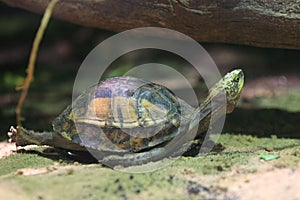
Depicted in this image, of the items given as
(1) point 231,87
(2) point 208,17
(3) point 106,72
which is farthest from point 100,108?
(3) point 106,72

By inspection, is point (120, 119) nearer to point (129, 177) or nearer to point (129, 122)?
point (129, 122)

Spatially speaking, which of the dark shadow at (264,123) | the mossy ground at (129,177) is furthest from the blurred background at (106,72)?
the mossy ground at (129,177)

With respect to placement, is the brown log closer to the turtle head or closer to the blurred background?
the turtle head

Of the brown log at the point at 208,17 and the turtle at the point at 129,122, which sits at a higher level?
the brown log at the point at 208,17

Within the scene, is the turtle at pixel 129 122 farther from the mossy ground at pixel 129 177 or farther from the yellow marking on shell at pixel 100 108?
the mossy ground at pixel 129 177

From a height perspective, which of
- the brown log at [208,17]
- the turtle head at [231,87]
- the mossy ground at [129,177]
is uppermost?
the brown log at [208,17]

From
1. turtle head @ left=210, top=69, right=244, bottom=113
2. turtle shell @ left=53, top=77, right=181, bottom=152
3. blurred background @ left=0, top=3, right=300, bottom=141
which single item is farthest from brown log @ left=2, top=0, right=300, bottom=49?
blurred background @ left=0, top=3, right=300, bottom=141
